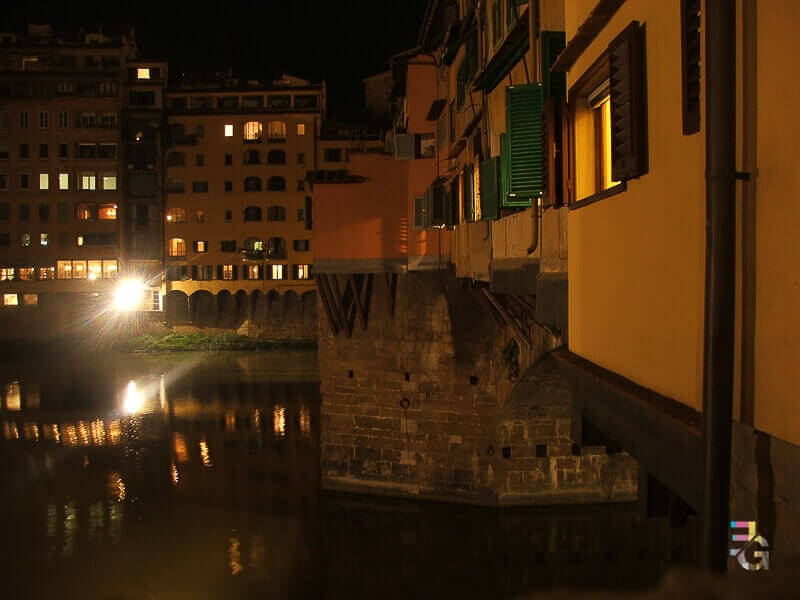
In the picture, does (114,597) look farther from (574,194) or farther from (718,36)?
(718,36)

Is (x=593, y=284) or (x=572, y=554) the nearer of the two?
(x=593, y=284)

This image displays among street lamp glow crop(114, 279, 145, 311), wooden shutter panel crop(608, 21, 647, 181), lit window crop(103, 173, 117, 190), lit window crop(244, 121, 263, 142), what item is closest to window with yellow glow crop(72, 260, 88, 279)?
street lamp glow crop(114, 279, 145, 311)

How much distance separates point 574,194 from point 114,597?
10.9 meters

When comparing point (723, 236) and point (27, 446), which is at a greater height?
point (723, 236)

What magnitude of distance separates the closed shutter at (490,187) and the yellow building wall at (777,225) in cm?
626

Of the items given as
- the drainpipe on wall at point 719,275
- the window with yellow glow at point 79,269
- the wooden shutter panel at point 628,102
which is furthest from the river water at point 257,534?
the window with yellow glow at point 79,269

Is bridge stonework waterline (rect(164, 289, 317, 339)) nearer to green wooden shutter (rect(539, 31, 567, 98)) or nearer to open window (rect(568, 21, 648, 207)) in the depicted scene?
green wooden shutter (rect(539, 31, 567, 98))

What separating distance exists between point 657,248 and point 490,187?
5.79 meters

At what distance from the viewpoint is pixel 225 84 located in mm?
48188

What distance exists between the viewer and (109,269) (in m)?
47.9

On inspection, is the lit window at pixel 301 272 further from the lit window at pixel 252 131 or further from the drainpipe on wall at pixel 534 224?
the drainpipe on wall at pixel 534 224

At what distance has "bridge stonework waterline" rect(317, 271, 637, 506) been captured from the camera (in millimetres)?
15133

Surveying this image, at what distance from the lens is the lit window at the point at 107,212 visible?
47531 millimetres

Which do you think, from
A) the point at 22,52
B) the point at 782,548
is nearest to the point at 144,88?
the point at 22,52
